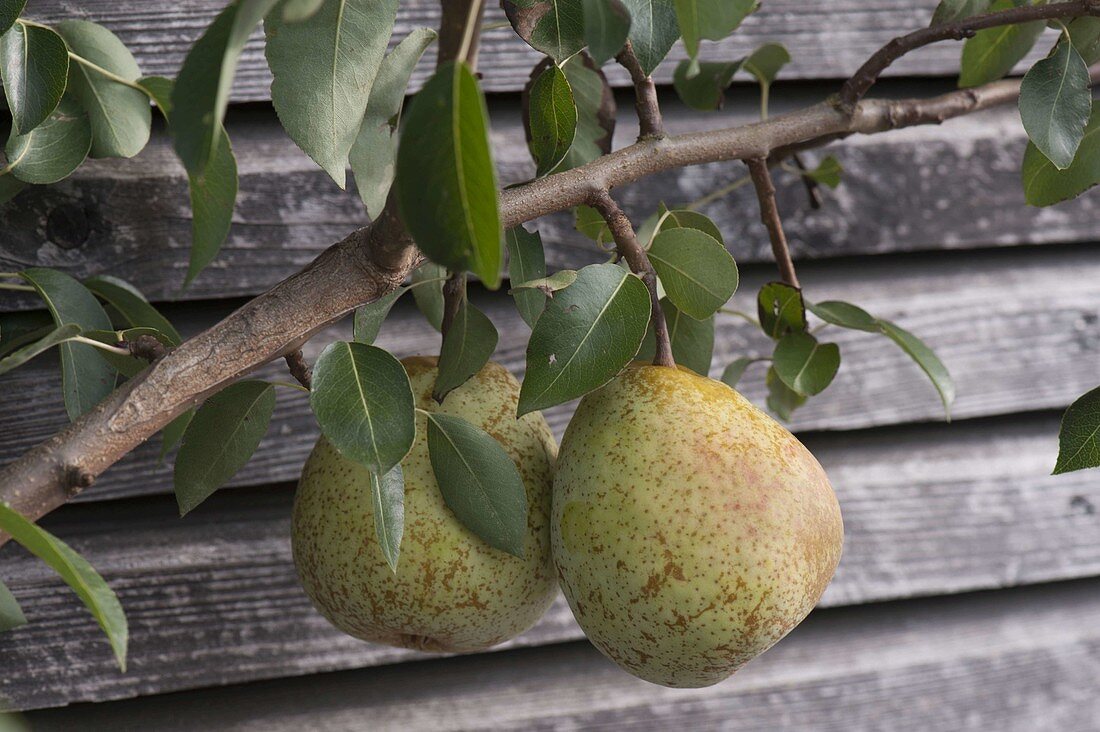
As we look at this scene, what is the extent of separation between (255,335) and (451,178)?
8.3 inches

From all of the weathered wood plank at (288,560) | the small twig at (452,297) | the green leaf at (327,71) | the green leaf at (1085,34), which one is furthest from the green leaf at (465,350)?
the green leaf at (1085,34)

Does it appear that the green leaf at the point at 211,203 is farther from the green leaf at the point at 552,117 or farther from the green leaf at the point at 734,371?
the green leaf at the point at 734,371

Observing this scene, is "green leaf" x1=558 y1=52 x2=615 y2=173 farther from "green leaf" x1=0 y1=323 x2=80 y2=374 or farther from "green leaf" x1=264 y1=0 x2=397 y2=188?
"green leaf" x1=0 y1=323 x2=80 y2=374

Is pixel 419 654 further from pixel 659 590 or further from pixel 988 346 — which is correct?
pixel 988 346

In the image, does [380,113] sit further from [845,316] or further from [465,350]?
[845,316]

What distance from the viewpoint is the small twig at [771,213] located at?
64cm

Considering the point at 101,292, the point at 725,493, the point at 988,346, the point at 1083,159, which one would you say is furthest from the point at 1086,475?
the point at 101,292

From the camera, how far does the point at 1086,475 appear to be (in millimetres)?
1029

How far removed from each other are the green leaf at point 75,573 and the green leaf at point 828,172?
66cm

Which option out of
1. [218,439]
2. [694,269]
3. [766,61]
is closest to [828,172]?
[766,61]

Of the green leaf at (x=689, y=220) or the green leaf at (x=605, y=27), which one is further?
the green leaf at (x=689, y=220)

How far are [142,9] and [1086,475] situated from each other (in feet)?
3.48

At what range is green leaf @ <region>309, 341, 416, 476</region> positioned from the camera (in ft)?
1.45

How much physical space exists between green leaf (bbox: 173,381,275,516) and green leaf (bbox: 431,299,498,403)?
106 millimetres
